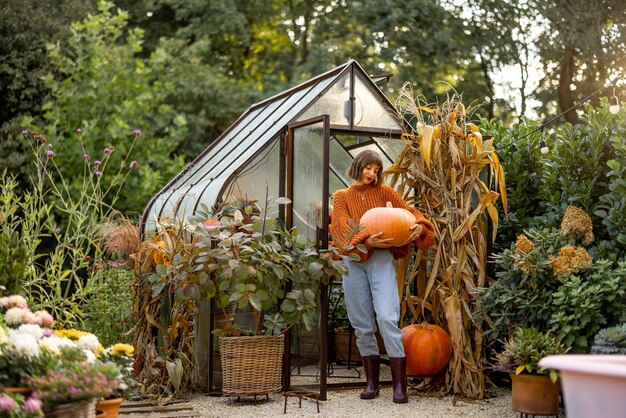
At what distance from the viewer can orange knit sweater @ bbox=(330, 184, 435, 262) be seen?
5.56 metres

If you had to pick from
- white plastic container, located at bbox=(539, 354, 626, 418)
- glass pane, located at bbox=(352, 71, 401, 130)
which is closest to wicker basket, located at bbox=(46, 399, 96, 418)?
white plastic container, located at bbox=(539, 354, 626, 418)

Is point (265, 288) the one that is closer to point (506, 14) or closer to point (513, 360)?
point (513, 360)

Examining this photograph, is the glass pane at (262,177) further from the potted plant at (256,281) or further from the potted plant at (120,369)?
the potted plant at (120,369)

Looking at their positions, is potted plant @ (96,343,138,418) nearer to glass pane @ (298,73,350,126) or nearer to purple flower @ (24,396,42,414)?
purple flower @ (24,396,42,414)

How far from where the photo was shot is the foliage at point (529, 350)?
483cm

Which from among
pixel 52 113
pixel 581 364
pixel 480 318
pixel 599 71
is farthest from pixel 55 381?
pixel 599 71

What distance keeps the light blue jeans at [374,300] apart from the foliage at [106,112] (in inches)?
221

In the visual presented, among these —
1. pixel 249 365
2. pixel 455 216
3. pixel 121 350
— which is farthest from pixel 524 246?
pixel 121 350

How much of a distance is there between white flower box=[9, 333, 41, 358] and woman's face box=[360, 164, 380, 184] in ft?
8.50

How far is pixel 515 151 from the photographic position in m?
6.53

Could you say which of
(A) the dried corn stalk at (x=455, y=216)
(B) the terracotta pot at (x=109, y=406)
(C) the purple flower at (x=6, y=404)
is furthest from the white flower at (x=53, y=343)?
(A) the dried corn stalk at (x=455, y=216)

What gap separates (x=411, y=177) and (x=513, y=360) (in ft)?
5.36

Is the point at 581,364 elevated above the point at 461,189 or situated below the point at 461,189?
below

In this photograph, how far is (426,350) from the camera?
18.6 ft
